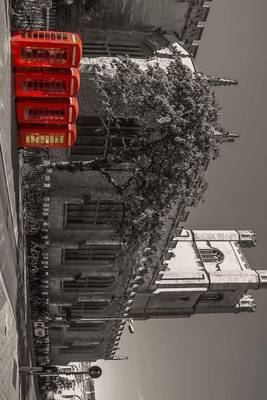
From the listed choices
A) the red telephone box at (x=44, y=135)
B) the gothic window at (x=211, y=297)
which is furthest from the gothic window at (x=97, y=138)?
the gothic window at (x=211, y=297)

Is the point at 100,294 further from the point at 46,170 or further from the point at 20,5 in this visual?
the point at 20,5

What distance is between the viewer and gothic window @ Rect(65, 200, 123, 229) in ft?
102

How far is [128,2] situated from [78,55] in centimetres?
1126

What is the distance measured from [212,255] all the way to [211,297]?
3907mm

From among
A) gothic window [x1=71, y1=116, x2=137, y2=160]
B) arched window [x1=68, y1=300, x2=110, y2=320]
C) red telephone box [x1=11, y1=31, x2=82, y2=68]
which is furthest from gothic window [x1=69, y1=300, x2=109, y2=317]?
red telephone box [x1=11, y1=31, x2=82, y2=68]

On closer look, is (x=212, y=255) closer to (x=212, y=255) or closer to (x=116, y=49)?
(x=212, y=255)

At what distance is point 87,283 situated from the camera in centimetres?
3709

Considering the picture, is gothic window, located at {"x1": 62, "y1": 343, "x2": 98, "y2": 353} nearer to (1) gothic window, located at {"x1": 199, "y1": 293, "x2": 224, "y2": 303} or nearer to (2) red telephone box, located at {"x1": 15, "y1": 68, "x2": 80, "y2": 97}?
(1) gothic window, located at {"x1": 199, "y1": 293, "x2": 224, "y2": 303}

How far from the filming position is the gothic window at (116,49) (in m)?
28.0

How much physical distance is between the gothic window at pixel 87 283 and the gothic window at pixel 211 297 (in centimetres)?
1264

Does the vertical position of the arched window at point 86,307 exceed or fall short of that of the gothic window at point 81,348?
it exceeds it

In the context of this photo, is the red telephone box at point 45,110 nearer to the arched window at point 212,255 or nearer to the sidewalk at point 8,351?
the sidewalk at point 8,351

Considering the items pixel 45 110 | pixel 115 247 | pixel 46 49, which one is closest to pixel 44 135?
pixel 45 110

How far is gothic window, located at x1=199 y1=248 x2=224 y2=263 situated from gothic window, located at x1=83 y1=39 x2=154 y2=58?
23790 millimetres
